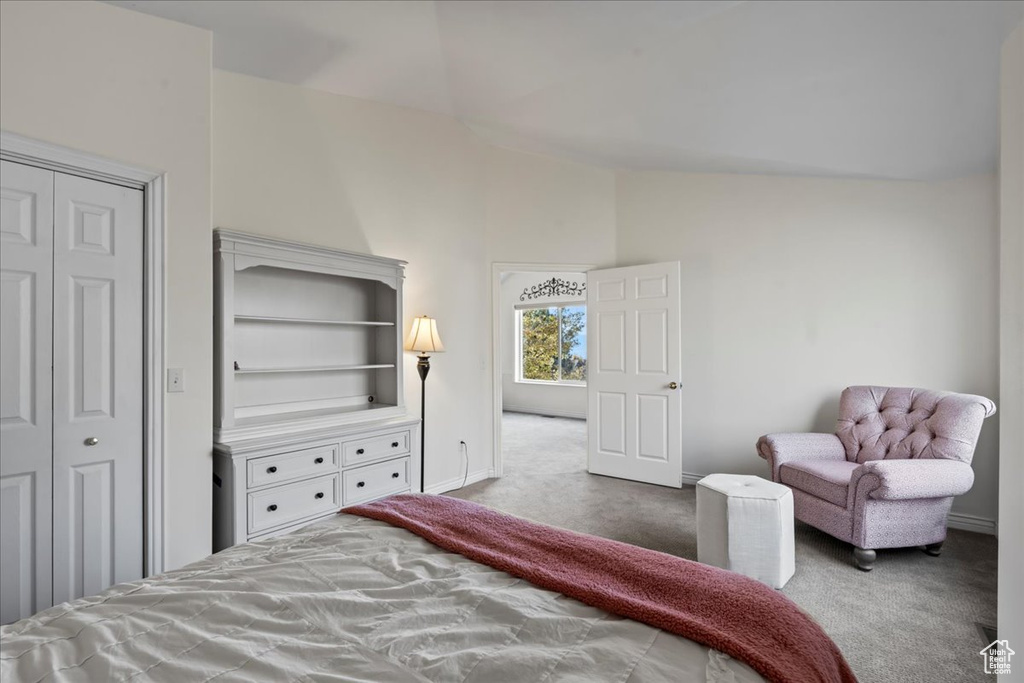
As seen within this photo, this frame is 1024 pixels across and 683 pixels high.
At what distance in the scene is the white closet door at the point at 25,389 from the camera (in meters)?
1.86

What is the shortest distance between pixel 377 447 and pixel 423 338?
894 millimetres

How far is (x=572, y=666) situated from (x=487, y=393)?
3580 millimetres

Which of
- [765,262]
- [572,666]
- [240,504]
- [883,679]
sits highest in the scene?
[765,262]

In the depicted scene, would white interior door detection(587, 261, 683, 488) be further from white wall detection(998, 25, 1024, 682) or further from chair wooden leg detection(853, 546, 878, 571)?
white wall detection(998, 25, 1024, 682)

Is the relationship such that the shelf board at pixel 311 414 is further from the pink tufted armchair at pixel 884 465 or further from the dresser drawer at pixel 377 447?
the pink tufted armchair at pixel 884 465

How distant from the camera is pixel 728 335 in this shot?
168 inches

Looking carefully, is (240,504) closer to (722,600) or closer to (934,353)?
(722,600)

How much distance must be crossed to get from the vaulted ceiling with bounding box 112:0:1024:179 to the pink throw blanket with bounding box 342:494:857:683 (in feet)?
7.06

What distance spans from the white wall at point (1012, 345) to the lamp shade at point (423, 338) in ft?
9.83

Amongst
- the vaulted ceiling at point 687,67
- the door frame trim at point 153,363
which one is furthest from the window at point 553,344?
the door frame trim at point 153,363

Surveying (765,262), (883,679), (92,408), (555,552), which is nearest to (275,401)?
(92,408)

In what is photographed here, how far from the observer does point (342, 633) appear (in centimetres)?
104

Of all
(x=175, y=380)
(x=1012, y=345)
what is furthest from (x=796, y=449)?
(x=175, y=380)

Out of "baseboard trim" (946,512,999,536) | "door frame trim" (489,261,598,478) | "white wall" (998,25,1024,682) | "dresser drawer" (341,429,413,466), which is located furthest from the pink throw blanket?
"baseboard trim" (946,512,999,536)
